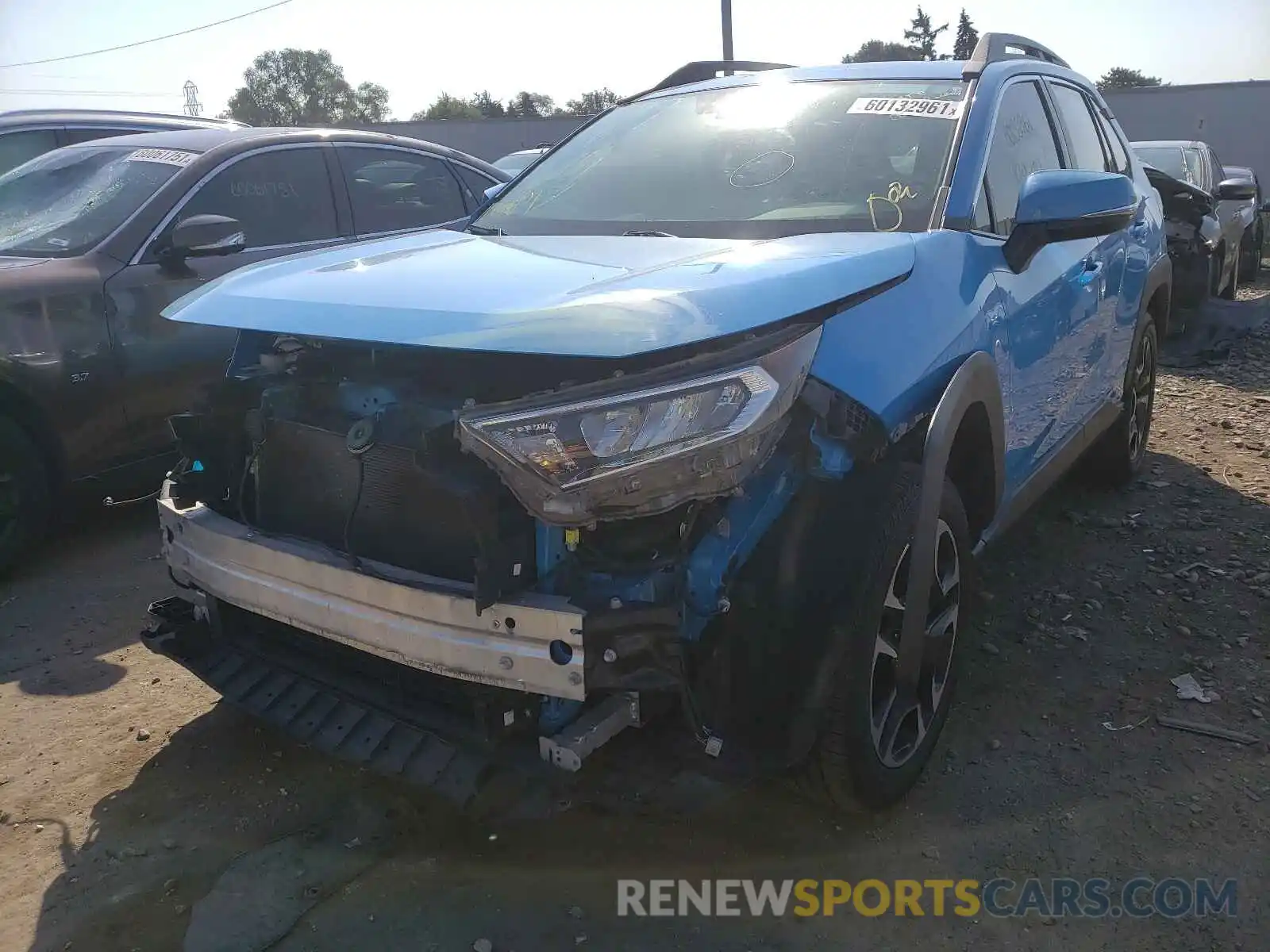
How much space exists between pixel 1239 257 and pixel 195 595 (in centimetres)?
1261

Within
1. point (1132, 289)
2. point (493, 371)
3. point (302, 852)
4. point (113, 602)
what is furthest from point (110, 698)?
point (1132, 289)

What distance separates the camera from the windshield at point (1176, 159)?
1040 cm

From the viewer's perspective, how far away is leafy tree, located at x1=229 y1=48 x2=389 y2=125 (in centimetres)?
7362

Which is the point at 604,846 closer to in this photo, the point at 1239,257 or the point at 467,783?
the point at 467,783

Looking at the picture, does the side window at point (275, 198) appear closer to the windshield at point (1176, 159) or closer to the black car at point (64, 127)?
the black car at point (64, 127)

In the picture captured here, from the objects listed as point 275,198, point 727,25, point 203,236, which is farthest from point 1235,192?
point 727,25

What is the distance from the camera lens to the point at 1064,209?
106 inches

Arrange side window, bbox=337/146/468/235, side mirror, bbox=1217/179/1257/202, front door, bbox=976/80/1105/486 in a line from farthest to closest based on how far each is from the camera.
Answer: side mirror, bbox=1217/179/1257/202, side window, bbox=337/146/468/235, front door, bbox=976/80/1105/486

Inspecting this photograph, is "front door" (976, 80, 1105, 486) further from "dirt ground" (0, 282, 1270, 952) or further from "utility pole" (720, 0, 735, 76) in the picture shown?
"utility pole" (720, 0, 735, 76)

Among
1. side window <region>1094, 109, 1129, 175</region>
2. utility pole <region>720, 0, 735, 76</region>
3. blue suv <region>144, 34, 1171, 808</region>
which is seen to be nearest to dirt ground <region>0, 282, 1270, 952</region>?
blue suv <region>144, 34, 1171, 808</region>

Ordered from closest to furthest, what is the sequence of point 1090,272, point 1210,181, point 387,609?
1. point 387,609
2. point 1090,272
3. point 1210,181

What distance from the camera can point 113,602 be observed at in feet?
12.6

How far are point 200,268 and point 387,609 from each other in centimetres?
303

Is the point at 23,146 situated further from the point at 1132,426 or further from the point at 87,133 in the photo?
the point at 1132,426
